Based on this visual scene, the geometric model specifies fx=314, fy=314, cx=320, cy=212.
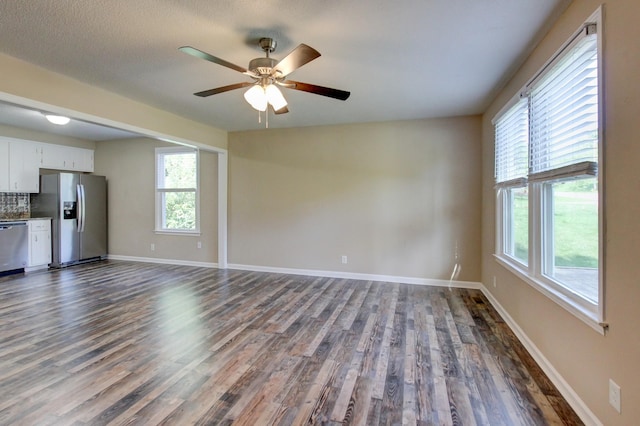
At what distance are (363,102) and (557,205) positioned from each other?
96.0 inches

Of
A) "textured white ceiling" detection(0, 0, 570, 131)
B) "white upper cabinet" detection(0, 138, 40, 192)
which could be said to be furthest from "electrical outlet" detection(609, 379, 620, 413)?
"white upper cabinet" detection(0, 138, 40, 192)

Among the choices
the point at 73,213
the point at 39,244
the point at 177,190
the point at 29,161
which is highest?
the point at 29,161

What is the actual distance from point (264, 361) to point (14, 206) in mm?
6305

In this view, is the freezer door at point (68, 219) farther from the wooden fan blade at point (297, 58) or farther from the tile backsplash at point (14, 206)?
the wooden fan blade at point (297, 58)

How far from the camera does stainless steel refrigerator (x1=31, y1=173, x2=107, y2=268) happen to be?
19.1 ft

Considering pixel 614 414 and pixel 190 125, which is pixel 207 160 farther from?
pixel 614 414

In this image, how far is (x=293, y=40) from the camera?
2471 millimetres

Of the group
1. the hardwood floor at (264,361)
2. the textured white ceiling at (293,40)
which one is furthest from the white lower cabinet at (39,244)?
the textured white ceiling at (293,40)

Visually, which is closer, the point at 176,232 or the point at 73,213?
the point at 73,213

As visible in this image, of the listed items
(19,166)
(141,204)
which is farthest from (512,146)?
(19,166)

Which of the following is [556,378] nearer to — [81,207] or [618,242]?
[618,242]

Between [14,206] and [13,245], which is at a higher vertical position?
[14,206]

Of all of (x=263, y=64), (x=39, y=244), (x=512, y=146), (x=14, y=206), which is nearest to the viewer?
(x=263, y=64)

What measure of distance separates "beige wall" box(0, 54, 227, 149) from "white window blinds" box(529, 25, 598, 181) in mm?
4309
